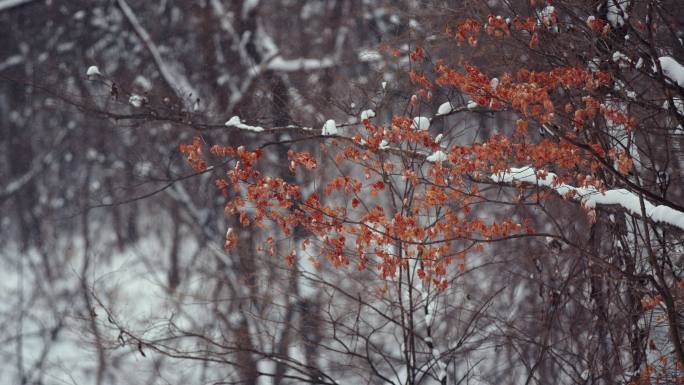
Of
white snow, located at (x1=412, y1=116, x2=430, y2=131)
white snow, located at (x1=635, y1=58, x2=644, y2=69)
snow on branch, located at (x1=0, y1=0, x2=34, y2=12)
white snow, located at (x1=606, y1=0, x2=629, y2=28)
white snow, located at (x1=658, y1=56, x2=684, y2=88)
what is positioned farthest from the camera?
snow on branch, located at (x1=0, y1=0, x2=34, y2=12)

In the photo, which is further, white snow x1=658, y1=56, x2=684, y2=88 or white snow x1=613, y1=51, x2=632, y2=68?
white snow x1=613, y1=51, x2=632, y2=68

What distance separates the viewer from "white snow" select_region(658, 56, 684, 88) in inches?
231

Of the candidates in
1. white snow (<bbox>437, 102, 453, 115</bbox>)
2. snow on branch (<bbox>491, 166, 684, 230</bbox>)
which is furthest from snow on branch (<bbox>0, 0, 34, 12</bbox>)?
snow on branch (<bbox>491, 166, 684, 230</bbox>)

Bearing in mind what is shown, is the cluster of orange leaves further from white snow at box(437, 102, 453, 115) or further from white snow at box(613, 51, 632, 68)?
white snow at box(437, 102, 453, 115)

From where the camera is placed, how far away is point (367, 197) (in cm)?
1373

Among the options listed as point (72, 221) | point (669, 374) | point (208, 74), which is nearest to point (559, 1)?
point (669, 374)

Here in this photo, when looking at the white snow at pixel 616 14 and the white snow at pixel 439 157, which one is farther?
the white snow at pixel 439 157

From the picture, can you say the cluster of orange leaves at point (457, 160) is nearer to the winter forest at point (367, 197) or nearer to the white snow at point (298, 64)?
the winter forest at point (367, 197)

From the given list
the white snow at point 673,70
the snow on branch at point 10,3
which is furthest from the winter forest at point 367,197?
the snow on branch at point 10,3

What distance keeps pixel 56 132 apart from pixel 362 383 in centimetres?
1541

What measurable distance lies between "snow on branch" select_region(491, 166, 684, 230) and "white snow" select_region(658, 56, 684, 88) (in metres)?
0.89

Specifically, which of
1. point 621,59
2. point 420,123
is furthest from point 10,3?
point 621,59

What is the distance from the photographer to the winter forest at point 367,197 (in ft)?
21.1

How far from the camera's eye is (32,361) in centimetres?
1683
